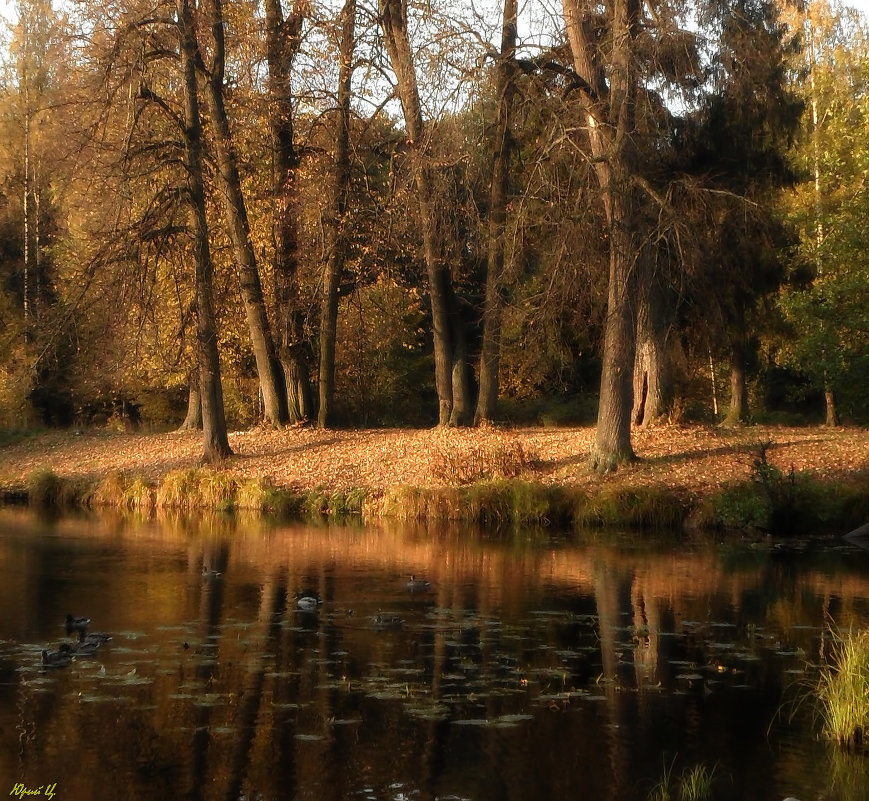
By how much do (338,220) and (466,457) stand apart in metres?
7.44

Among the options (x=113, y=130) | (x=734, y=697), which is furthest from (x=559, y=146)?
(x=734, y=697)

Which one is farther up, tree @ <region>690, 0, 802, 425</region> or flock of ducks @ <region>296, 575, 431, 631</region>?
tree @ <region>690, 0, 802, 425</region>

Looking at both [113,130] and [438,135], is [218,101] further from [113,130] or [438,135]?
[438,135]

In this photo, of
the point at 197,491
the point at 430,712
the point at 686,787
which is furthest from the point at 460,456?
the point at 686,787

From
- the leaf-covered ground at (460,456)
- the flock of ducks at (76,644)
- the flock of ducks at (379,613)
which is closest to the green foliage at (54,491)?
the leaf-covered ground at (460,456)

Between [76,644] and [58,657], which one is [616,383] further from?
[58,657]

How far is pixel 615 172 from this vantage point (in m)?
21.1

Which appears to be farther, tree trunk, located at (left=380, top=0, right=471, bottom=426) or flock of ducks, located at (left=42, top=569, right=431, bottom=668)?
tree trunk, located at (left=380, top=0, right=471, bottom=426)

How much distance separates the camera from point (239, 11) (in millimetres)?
28312

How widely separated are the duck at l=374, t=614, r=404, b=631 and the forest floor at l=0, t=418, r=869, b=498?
32.3 ft

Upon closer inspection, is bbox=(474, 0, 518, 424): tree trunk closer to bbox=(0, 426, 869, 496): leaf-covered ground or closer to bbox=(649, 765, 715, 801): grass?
bbox=(0, 426, 869, 496): leaf-covered ground

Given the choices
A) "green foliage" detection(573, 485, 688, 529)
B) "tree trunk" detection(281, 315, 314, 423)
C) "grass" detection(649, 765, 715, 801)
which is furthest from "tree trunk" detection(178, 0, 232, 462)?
"grass" detection(649, 765, 715, 801)

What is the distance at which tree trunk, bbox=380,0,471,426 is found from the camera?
84.3 ft

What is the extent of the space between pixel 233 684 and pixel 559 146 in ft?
48.0
